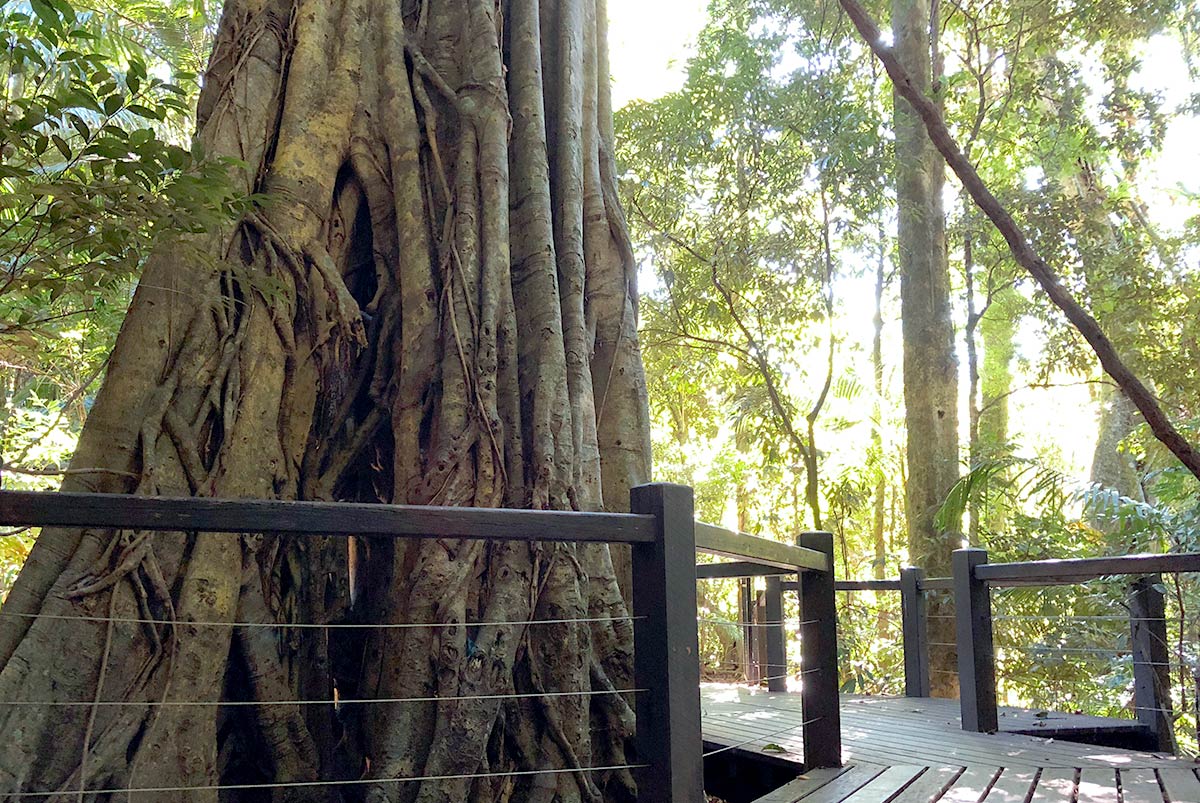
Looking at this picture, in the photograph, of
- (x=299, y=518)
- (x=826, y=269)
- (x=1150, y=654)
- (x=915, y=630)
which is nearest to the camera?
(x=299, y=518)

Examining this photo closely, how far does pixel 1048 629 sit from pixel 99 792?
7.42 m

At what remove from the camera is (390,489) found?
387 centimetres

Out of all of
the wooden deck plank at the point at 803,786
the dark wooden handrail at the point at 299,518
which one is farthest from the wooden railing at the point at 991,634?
the dark wooden handrail at the point at 299,518

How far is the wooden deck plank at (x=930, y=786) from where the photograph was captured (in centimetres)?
305

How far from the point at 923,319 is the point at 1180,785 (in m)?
5.23

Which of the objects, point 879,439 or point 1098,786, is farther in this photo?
point 879,439

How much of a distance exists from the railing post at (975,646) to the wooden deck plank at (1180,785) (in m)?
1.04

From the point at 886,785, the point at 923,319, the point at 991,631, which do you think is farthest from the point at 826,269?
the point at 886,785

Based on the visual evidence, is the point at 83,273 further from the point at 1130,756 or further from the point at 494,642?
the point at 1130,756

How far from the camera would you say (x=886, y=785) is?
127 inches

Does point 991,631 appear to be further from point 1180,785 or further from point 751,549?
point 751,549

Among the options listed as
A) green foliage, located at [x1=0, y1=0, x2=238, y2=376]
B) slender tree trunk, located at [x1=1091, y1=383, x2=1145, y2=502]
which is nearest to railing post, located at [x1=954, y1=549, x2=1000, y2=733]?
green foliage, located at [x1=0, y1=0, x2=238, y2=376]

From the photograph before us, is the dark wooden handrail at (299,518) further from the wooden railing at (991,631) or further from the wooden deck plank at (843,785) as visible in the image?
the wooden railing at (991,631)

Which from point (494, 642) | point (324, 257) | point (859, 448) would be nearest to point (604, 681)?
point (494, 642)
